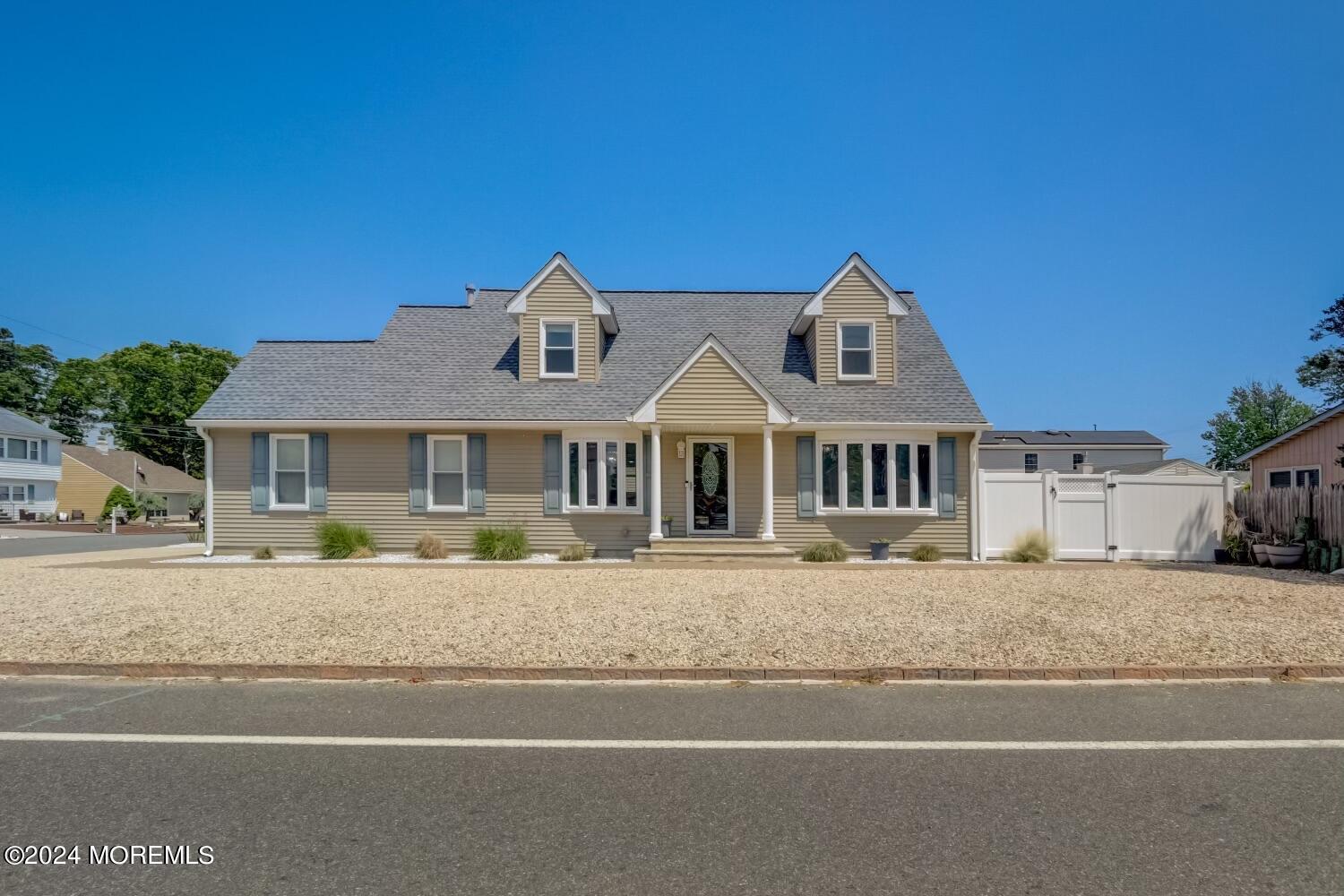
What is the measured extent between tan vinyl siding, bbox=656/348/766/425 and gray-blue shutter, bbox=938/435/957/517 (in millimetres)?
4123

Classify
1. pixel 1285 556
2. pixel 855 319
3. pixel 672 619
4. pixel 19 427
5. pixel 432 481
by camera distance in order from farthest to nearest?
pixel 19 427 → pixel 855 319 → pixel 432 481 → pixel 1285 556 → pixel 672 619

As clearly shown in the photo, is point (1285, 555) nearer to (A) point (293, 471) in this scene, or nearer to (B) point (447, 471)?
(B) point (447, 471)

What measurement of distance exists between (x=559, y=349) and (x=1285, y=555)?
15338mm

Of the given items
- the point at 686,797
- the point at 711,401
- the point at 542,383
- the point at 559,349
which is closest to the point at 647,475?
the point at 711,401

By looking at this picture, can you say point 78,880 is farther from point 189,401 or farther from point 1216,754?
point 189,401

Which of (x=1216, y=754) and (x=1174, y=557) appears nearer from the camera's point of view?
(x=1216, y=754)

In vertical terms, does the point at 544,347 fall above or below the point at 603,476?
above

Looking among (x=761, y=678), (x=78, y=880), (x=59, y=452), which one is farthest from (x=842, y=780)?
(x=59, y=452)

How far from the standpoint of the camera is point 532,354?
58.3 feet

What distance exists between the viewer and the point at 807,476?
16.6m

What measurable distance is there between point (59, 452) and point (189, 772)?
58.1m

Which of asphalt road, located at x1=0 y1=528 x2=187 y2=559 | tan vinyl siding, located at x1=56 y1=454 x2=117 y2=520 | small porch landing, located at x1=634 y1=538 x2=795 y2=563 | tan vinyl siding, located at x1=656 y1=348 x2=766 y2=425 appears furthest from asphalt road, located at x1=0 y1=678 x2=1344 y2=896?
tan vinyl siding, located at x1=56 y1=454 x2=117 y2=520

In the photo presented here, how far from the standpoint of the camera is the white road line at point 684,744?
5086mm

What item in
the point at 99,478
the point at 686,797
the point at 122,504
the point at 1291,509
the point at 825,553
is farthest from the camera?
the point at 99,478
